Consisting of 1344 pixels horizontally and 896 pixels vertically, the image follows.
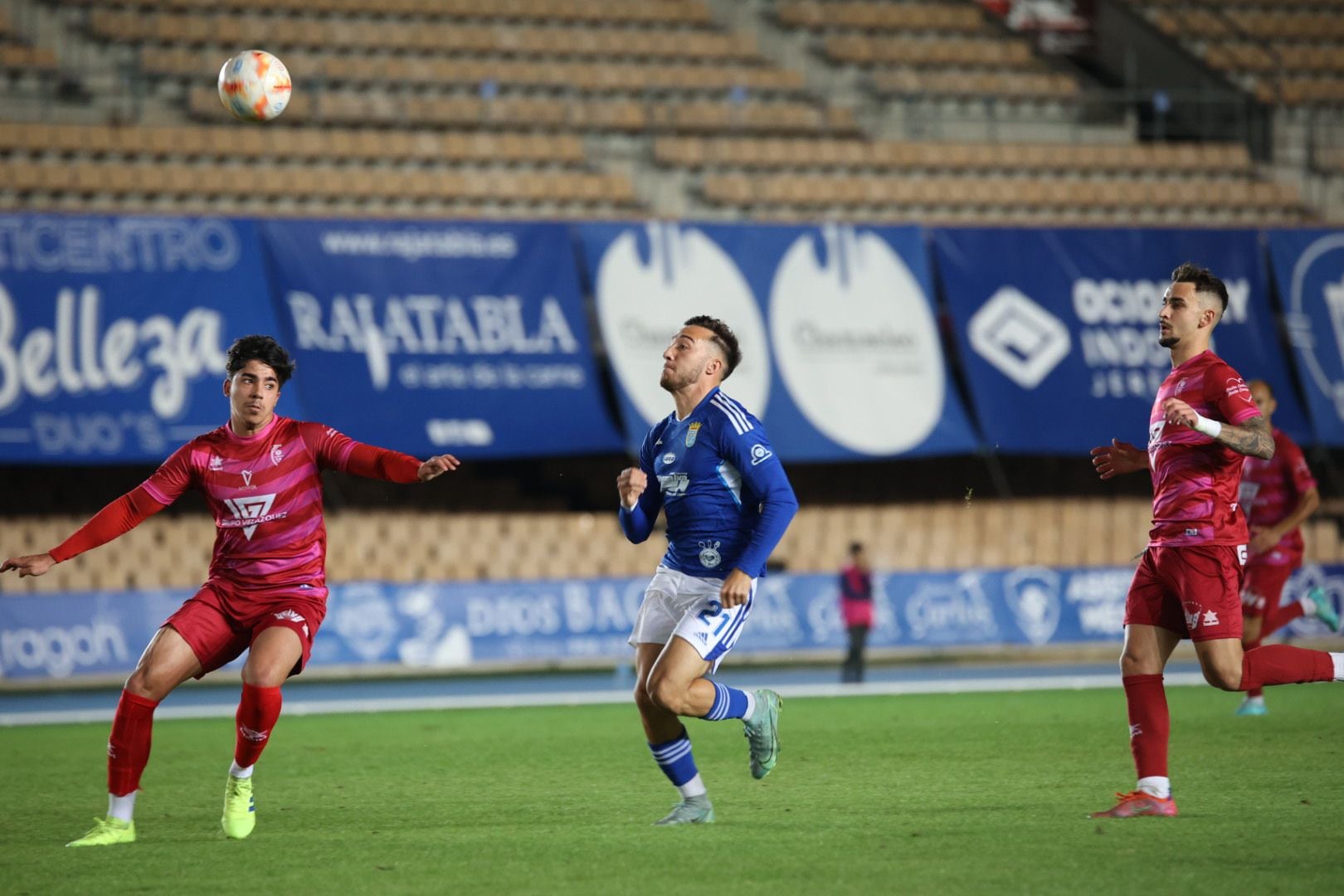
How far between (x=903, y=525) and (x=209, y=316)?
26.5ft

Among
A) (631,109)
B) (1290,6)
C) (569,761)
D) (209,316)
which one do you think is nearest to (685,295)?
(631,109)

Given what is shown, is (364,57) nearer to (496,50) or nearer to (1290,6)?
(496,50)

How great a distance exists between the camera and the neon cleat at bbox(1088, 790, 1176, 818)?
727 cm

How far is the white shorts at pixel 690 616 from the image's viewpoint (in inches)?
286

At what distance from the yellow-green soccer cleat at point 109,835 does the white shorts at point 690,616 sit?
2.19 meters

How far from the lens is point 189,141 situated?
19.6 meters

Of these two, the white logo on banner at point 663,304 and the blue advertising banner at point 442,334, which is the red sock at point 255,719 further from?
the white logo on banner at point 663,304

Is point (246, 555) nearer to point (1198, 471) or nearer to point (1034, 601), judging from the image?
point (1198, 471)

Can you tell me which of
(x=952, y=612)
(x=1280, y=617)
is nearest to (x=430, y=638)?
(x=952, y=612)

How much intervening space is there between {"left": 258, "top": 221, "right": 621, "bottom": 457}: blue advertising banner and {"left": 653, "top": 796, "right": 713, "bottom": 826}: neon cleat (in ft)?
36.2

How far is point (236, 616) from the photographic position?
295 inches

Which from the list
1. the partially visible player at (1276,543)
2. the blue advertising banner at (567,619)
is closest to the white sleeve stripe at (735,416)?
the partially visible player at (1276,543)

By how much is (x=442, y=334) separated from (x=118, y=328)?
3239 millimetres

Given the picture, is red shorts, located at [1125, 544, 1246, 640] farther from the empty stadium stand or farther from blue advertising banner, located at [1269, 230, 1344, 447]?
blue advertising banner, located at [1269, 230, 1344, 447]
